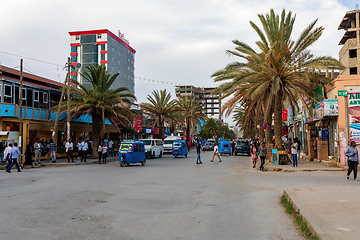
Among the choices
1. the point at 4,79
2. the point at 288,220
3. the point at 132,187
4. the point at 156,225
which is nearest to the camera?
the point at 156,225

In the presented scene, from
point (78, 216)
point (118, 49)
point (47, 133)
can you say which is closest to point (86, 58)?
point (118, 49)

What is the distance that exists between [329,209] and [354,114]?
1383cm

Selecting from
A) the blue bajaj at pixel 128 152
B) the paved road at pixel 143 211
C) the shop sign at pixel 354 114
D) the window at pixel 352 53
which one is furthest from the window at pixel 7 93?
the window at pixel 352 53

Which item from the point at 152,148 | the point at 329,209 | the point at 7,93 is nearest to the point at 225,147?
the point at 152,148

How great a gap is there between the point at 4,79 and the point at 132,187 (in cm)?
1887

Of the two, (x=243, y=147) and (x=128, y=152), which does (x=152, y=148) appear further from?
(x=243, y=147)

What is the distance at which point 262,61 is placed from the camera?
2336 cm

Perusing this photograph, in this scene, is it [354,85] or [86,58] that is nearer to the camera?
[354,85]

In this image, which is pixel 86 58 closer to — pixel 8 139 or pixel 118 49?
pixel 118 49

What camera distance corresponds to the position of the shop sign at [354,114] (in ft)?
63.5

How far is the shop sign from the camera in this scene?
63.5ft

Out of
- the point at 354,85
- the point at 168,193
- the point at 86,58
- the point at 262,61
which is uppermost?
the point at 86,58

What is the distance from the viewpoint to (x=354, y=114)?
64.0ft

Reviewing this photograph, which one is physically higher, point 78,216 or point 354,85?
point 354,85
